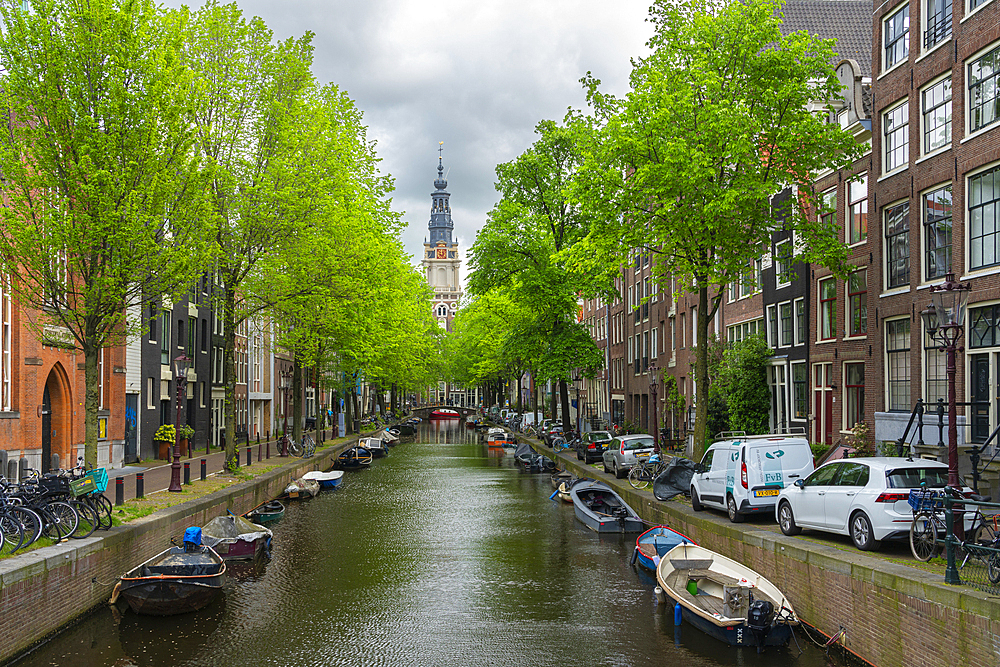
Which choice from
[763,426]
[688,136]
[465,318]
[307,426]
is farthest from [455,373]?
[688,136]

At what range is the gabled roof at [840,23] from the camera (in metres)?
37.6

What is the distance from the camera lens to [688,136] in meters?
24.3

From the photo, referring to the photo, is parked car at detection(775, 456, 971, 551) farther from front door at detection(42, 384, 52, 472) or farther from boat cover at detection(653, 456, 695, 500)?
front door at detection(42, 384, 52, 472)

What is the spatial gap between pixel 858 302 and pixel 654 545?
13.5 m

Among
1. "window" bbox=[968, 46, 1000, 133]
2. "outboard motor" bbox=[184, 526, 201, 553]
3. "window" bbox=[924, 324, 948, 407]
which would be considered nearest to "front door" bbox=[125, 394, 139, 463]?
"outboard motor" bbox=[184, 526, 201, 553]

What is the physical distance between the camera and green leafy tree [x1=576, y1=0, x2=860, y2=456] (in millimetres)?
23938

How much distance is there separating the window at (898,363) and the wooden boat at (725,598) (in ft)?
37.7

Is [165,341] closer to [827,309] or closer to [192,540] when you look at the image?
[192,540]

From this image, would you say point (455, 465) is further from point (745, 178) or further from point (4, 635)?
point (4, 635)

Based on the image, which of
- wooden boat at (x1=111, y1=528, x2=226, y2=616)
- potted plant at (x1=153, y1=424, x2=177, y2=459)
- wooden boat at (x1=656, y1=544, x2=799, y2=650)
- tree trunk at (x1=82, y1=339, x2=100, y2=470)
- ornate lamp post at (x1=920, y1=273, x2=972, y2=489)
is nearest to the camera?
wooden boat at (x1=656, y1=544, x2=799, y2=650)

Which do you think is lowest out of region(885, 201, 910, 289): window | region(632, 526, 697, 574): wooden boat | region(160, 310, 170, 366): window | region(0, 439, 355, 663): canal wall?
region(632, 526, 697, 574): wooden boat

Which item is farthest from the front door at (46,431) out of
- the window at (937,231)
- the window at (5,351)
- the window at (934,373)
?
the window at (937,231)

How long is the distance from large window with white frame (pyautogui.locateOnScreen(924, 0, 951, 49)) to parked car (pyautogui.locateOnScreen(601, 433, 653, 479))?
17340 mm

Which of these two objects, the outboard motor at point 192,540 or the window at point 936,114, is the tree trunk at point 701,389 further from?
the outboard motor at point 192,540
